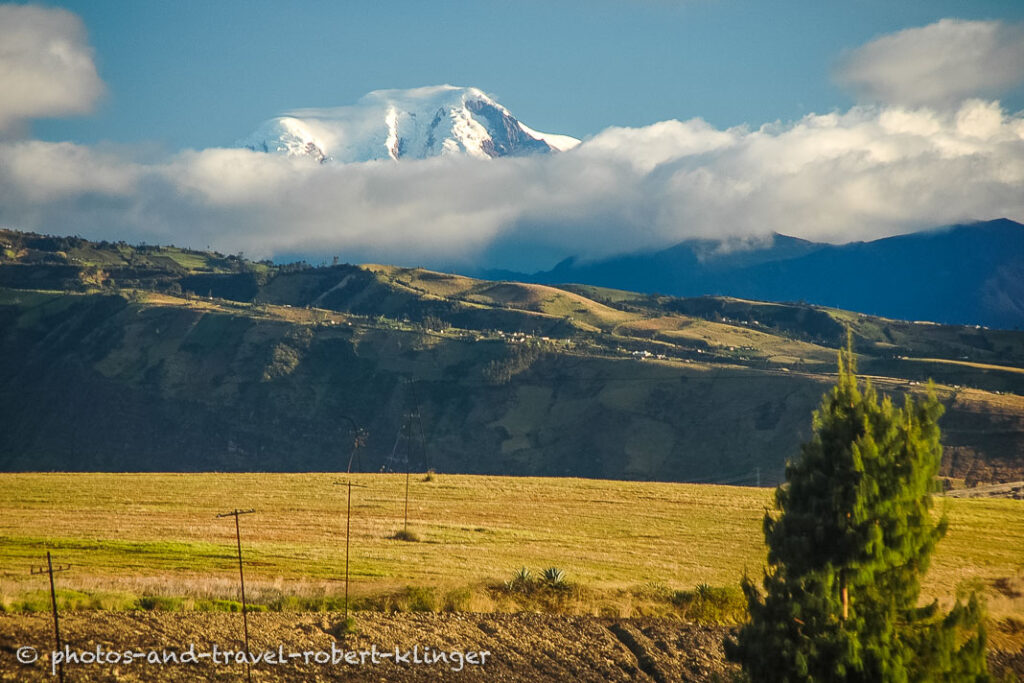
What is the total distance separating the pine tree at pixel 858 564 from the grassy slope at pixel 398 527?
9.95 m

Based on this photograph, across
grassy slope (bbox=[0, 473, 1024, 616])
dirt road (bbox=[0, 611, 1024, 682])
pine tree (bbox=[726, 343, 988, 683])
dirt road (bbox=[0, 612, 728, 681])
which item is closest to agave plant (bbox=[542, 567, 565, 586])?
grassy slope (bbox=[0, 473, 1024, 616])

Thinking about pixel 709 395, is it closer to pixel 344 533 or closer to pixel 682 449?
pixel 682 449

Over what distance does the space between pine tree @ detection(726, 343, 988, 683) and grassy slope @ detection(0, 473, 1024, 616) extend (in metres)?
9.95

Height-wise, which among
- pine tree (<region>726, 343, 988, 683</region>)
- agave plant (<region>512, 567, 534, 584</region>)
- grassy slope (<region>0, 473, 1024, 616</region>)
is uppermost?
pine tree (<region>726, 343, 988, 683</region>)

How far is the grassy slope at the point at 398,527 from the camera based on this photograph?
39.6m

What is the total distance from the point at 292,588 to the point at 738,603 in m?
16.1

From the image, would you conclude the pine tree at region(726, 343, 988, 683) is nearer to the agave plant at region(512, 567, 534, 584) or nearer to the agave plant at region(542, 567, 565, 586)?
the agave plant at region(542, 567, 565, 586)

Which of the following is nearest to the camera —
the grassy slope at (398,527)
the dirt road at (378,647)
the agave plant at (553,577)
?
the dirt road at (378,647)

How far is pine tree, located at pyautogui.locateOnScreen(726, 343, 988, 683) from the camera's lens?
1986 centimetres

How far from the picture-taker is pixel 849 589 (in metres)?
20.2

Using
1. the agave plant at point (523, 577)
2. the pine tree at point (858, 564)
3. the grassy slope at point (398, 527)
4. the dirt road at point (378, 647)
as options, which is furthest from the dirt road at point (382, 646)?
the pine tree at point (858, 564)

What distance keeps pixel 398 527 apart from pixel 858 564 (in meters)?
36.5

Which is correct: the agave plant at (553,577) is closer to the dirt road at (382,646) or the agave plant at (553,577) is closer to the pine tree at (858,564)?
the dirt road at (382,646)

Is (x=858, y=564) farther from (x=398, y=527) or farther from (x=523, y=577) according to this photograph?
(x=398, y=527)
